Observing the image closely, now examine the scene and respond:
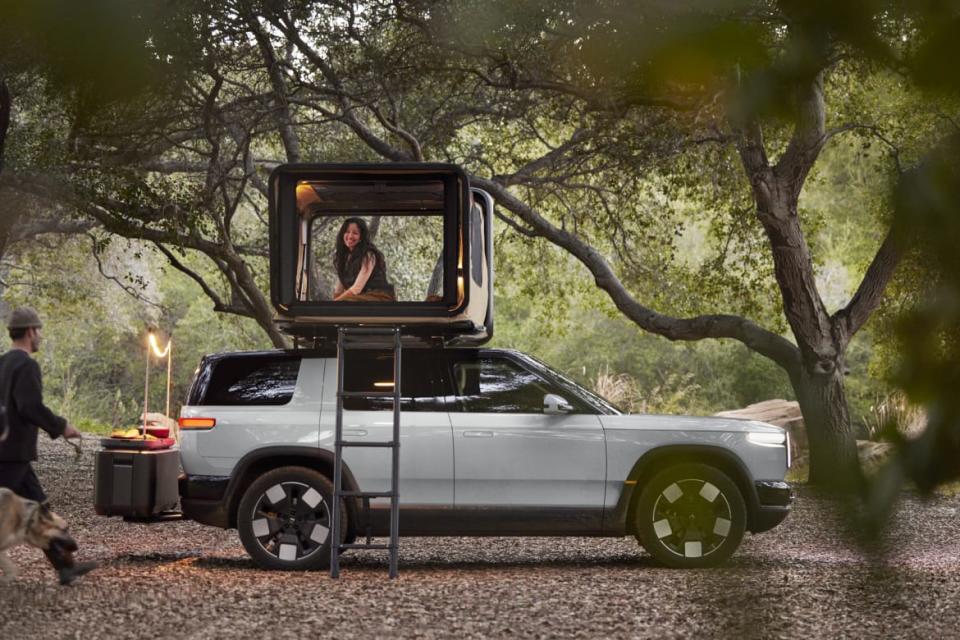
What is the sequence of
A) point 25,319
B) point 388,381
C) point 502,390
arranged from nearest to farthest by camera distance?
point 25,319, point 502,390, point 388,381

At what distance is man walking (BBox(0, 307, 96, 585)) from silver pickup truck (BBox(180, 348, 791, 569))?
1302 mm

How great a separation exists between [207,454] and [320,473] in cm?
78

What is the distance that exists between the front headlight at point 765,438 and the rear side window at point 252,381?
3218 millimetres

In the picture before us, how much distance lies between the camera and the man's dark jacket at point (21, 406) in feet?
26.0

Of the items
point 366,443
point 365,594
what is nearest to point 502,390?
point 366,443

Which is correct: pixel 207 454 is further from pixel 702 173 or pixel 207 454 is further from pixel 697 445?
pixel 702 173

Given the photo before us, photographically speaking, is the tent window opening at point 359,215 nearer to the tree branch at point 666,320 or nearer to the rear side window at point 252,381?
the rear side window at point 252,381

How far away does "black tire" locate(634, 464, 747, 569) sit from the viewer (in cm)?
920

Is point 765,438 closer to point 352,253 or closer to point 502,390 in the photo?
point 502,390

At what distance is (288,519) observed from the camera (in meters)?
9.16

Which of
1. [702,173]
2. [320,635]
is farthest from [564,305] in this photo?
[320,635]

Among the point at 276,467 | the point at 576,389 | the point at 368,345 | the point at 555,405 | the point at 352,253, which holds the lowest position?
the point at 276,467

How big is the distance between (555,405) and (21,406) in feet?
11.3

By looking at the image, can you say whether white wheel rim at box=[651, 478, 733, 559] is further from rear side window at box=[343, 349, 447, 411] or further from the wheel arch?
the wheel arch
